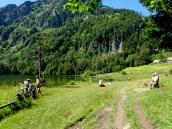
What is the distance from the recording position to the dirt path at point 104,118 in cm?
2468

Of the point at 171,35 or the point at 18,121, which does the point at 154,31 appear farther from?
the point at 18,121

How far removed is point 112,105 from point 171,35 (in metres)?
38.4

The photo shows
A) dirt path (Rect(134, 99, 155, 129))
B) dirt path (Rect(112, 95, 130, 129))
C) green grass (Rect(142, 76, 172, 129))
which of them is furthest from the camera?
dirt path (Rect(112, 95, 130, 129))

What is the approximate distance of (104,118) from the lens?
89.6 feet

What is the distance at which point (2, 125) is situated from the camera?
2980 centimetres

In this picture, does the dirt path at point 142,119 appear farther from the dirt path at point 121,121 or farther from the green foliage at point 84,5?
the green foliage at point 84,5

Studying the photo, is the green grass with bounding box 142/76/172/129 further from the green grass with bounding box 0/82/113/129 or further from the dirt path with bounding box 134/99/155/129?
the green grass with bounding box 0/82/113/129

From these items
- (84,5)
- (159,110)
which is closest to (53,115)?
(159,110)

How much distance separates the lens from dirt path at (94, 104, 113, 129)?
2468 cm

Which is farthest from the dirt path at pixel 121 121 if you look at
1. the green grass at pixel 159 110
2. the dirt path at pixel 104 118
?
the green grass at pixel 159 110

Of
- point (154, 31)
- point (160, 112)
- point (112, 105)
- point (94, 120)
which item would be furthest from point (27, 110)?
point (154, 31)

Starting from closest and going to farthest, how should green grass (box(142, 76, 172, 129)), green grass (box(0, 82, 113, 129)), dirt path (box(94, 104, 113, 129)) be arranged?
green grass (box(142, 76, 172, 129)) < dirt path (box(94, 104, 113, 129)) < green grass (box(0, 82, 113, 129))

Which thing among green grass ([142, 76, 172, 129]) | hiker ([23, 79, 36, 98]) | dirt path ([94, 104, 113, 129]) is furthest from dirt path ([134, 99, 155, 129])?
hiker ([23, 79, 36, 98])

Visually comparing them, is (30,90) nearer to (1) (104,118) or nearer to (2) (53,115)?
(2) (53,115)
